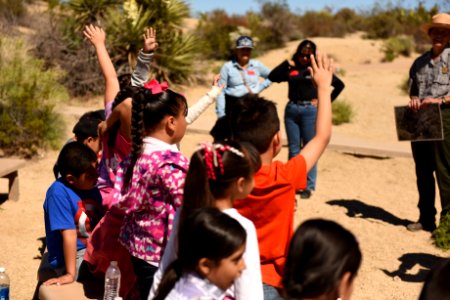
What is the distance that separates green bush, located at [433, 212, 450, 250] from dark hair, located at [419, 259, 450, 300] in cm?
467

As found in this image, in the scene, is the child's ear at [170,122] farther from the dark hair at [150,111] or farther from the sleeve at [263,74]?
the sleeve at [263,74]

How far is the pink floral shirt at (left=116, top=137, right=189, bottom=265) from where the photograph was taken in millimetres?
3492

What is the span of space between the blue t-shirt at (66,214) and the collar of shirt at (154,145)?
3.73 ft

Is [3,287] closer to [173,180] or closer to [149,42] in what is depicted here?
[173,180]

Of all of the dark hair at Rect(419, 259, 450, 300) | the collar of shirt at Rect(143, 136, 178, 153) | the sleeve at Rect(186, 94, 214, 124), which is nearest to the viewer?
the dark hair at Rect(419, 259, 450, 300)

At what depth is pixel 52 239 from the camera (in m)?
4.67

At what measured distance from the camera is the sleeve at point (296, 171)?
3396mm

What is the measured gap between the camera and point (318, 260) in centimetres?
245

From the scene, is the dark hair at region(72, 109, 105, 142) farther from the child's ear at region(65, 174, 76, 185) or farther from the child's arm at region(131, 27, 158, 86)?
the child's ear at region(65, 174, 76, 185)

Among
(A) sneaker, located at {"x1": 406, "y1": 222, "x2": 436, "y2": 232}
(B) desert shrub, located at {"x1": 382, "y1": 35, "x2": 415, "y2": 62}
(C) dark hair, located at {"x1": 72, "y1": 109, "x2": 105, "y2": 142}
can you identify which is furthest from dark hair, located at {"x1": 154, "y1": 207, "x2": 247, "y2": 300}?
(B) desert shrub, located at {"x1": 382, "y1": 35, "x2": 415, "y2": 62}

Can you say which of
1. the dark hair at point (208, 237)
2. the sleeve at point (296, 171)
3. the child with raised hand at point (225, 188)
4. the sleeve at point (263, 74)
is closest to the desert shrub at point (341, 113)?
the sleeve at point (263, 74)

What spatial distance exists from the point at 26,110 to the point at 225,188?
7.71 metres

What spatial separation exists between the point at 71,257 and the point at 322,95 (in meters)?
1.89

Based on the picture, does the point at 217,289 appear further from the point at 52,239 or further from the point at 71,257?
the point at 52,239
